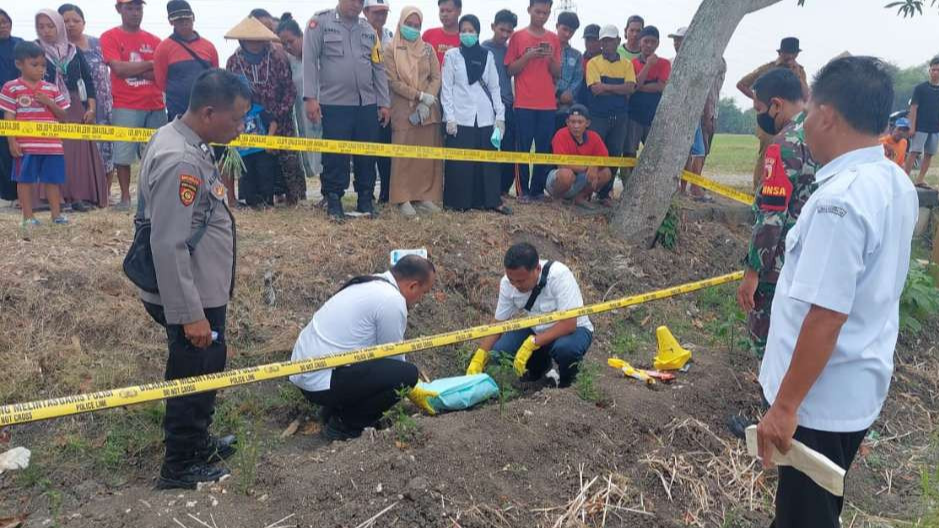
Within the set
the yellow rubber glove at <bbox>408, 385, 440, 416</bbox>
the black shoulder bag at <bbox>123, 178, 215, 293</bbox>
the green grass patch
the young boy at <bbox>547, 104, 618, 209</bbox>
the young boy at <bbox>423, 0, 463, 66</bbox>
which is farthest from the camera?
the green grass patch

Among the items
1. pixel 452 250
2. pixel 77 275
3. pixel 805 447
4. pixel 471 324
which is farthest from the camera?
pixel 452 250

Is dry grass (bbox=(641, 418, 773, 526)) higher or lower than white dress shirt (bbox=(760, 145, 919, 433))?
lower

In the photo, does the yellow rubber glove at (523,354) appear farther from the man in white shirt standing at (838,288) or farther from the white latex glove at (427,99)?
the white latex glove at (427,99)

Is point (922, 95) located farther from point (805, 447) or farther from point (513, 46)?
point (805, 447)

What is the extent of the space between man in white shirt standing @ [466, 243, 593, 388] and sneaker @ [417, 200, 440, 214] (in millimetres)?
2339

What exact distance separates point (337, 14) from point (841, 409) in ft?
18.4

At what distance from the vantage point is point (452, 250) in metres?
6.57

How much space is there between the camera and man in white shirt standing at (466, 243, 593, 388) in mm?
4797

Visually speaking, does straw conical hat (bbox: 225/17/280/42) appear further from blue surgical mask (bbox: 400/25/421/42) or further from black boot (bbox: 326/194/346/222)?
black boot (bbox: 326/194/346/222)

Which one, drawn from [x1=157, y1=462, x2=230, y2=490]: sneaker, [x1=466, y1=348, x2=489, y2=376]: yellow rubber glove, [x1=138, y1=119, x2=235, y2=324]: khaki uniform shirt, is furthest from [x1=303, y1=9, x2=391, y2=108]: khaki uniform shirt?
[x1=157, y1=462, x2=230, y2=490]: sneaker

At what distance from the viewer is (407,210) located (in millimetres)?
7203

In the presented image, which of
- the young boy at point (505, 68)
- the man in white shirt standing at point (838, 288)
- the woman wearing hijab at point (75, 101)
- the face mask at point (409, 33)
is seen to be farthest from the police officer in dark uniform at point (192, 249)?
the young boy at point (505, 68)

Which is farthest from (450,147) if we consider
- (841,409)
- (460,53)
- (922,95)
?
(922,95)

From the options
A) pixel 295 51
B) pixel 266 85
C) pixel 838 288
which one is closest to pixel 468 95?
pixel 266 85
